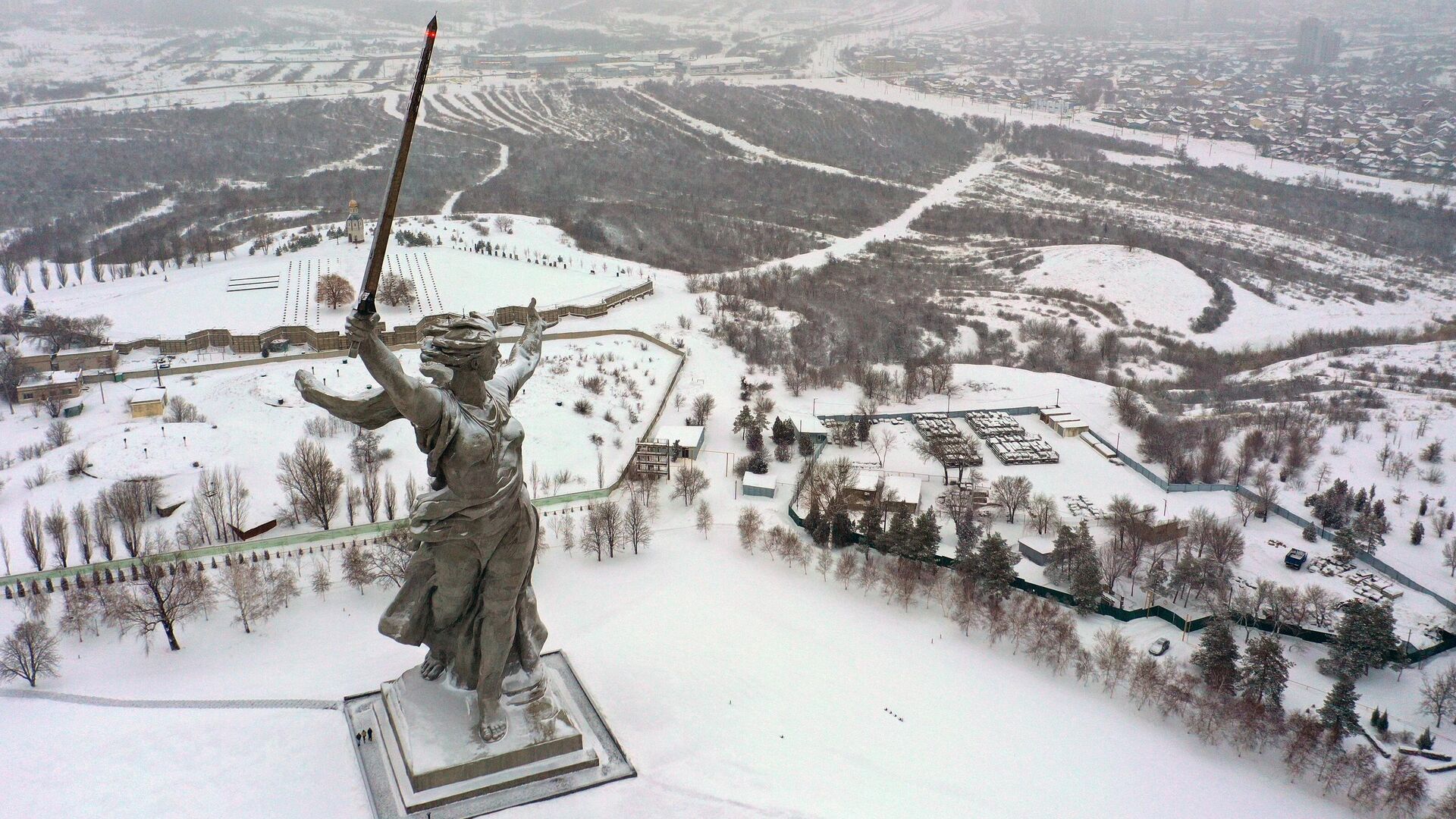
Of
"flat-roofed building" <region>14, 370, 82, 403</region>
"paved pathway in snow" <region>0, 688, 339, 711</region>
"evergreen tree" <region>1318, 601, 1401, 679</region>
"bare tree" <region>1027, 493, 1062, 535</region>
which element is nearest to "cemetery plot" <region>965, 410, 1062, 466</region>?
"bare tree" <region>1027, 493, 1062, 535</region>

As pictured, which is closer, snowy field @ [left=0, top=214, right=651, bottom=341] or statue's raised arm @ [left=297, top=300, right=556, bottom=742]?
statue's raised arm @ [left=297, top=300, right=556, bottom=742]

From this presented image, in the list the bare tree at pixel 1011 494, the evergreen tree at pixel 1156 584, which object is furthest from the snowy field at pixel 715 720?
the bare tree at pixel 1011 494

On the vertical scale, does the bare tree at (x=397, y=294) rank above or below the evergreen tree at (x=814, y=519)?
above

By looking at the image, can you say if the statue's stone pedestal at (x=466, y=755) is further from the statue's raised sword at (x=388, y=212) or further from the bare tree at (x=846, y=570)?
the bare tree at (x=846, y=570)

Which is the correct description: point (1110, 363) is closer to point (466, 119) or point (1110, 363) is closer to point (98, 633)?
point (98, 633)

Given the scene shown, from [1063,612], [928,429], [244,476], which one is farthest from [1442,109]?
[244,476]

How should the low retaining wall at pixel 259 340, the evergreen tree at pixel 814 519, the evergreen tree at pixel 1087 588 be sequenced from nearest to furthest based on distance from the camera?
the evergreen tree at pixel 1087 588, the evergreen tree at pixel 814 519, the low retaining wall at pixel 259 340

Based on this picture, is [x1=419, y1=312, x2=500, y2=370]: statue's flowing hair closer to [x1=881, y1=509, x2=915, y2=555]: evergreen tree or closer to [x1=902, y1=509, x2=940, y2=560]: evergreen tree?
[x1=902, y1=509, x2=940, y2=560]: evergreen tree
